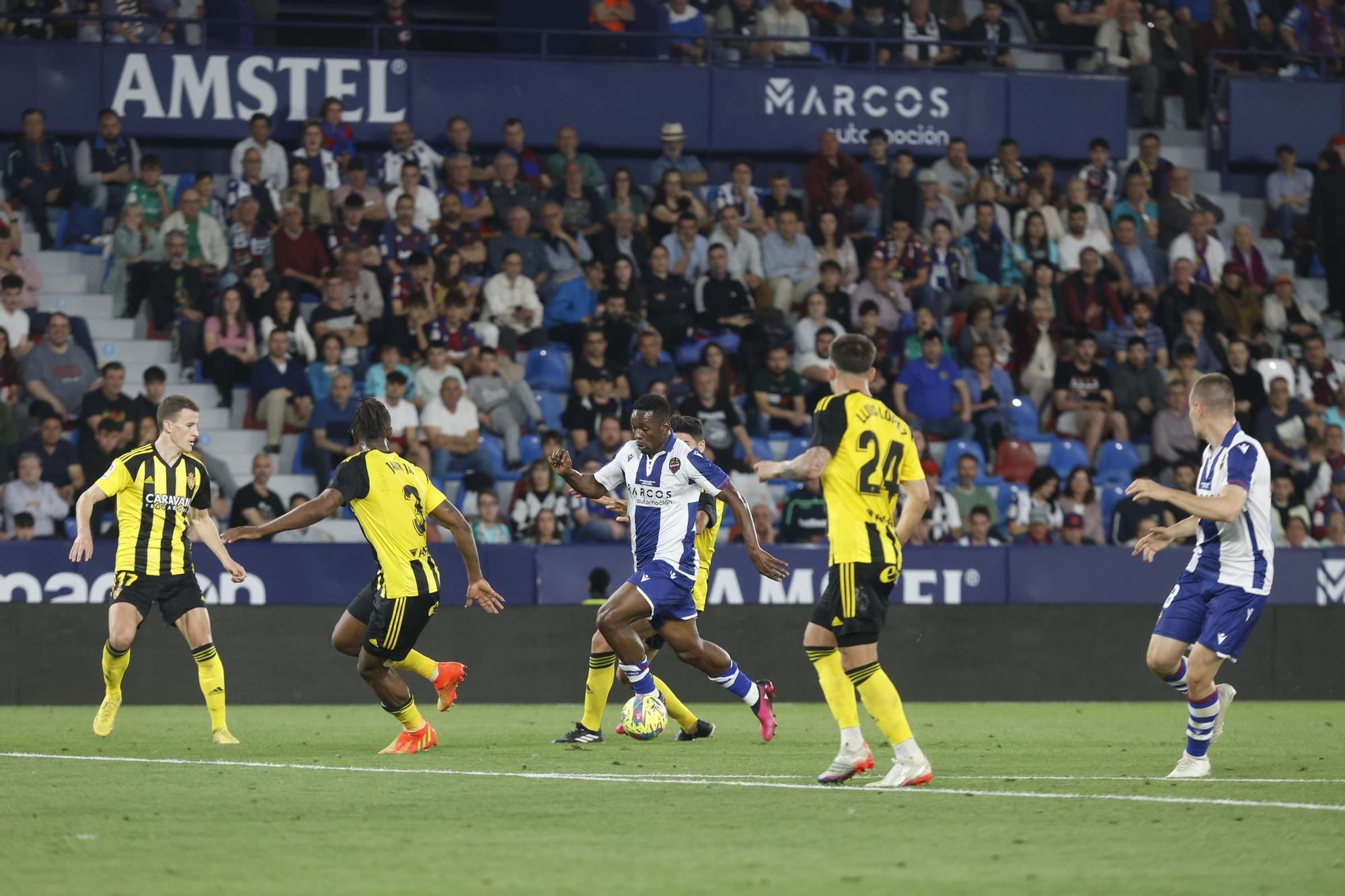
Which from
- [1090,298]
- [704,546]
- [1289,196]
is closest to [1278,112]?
[1289,196]

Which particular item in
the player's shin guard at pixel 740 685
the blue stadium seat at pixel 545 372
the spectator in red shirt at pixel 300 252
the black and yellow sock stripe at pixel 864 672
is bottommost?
the player's shin guard at pixel 740 685

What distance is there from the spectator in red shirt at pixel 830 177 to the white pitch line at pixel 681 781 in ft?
47.9

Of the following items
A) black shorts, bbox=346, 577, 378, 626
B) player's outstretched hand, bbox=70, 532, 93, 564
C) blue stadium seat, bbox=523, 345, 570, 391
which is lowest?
black shorts, bbox=346, 577, 378, 626

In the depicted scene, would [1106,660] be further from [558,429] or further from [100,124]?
[100,124]

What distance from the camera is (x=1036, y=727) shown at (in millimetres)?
14703

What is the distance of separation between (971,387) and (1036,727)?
8.07 metres

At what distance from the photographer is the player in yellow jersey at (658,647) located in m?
12.7

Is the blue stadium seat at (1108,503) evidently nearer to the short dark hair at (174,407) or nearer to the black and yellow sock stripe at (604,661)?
the black and yellow sock stripe at (604,661)

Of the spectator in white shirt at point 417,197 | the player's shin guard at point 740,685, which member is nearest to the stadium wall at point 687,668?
the player's shin guard at point 740,685

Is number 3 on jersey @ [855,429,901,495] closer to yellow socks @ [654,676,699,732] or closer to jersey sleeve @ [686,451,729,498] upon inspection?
jersey sleeve @ [686,451,729,498]

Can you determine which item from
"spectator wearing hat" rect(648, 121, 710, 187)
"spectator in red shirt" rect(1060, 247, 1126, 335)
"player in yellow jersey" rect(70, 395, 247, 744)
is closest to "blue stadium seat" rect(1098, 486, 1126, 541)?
"spectator in red shirt" rect(1060, 247, 1126, 335)

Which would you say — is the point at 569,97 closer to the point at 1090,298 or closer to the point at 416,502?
the point at 1090,298

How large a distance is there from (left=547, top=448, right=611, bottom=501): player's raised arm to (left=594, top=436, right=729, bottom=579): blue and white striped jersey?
0.06 metres

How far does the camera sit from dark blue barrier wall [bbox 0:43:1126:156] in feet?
76.6
